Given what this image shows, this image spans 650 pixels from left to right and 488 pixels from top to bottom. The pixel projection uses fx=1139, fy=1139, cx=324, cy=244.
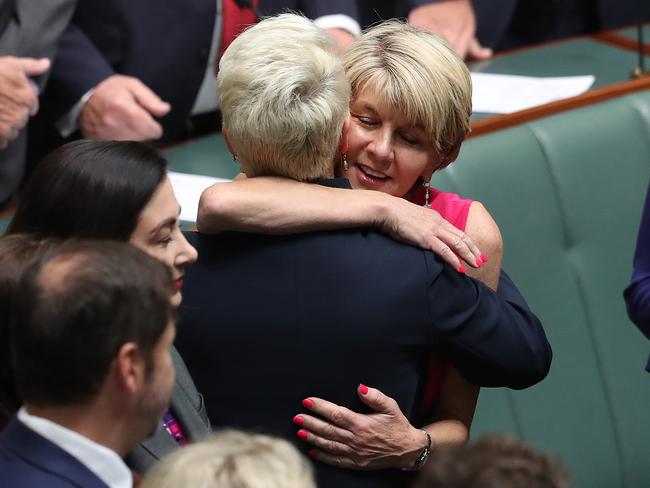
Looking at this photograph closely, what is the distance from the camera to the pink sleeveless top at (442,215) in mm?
1532

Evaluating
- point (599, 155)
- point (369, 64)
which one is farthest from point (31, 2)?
point (599, 155)

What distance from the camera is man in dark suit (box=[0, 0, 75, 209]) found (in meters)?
2.28

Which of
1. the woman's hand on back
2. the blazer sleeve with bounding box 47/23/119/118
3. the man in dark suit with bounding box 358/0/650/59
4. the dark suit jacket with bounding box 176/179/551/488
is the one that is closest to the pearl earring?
the dark suit jacket with bounding box 176/179/551/488

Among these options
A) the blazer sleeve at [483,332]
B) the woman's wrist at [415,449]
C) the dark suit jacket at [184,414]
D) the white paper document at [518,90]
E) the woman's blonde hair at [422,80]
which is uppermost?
the woman's blonde hair at [422,80]

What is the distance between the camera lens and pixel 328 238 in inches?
55.1

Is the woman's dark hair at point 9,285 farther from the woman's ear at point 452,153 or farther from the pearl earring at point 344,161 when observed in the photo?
the woman's ear at point 452,153

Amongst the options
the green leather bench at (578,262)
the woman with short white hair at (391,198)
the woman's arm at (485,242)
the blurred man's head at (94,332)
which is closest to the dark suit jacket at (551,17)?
the green leather bench at (578,262)

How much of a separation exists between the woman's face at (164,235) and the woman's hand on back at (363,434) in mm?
238

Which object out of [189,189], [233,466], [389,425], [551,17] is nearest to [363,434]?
[389,425]

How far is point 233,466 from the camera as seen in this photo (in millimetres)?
974

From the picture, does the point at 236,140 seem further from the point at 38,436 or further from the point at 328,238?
the point at 38,436

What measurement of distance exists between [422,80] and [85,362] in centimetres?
68

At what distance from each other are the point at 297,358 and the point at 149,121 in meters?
1.16

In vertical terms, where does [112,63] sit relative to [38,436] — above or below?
below
